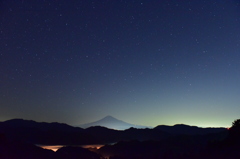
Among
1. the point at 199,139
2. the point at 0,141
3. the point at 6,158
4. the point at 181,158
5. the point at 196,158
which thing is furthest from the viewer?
the point at 199,139

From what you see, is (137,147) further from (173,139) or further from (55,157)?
(55,157)

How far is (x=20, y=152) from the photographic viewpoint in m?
116

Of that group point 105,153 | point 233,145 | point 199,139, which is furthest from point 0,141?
point 199,139

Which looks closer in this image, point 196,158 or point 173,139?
point 196,158

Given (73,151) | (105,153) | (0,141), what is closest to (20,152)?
(0,141)

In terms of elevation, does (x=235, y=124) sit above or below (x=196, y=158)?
above

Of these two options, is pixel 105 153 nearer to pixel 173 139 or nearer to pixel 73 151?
pixel 73 151

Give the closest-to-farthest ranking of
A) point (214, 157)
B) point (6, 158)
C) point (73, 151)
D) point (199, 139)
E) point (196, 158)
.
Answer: point (214, 157), point (196, 158), point (6, 158), point (73, 151), point (199, 139)

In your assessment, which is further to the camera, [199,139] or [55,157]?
[199,139]

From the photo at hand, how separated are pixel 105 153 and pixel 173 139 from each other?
5319 centimetres

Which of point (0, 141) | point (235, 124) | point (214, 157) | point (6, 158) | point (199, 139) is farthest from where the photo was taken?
point (199, 139)

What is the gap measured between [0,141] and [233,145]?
103 metres

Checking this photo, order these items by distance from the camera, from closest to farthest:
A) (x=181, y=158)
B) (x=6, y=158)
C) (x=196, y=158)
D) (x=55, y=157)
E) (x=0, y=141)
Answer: (x=196, y=158) → (x=181, y=158) → (x=6, y=158) → (x=0, y=141) → (x=55, y=157)

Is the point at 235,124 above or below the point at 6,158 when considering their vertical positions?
above
